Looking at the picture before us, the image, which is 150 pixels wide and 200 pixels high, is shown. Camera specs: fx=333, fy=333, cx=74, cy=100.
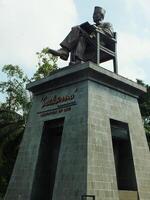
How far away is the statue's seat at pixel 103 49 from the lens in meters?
12.5

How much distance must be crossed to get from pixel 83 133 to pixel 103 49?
12.4 ft

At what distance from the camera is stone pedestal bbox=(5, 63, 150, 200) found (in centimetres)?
960

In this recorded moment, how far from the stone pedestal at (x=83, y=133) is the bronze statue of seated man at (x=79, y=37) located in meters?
1.05

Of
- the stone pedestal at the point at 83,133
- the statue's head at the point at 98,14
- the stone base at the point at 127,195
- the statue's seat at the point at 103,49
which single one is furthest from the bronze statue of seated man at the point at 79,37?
the stone base at the point at 127,195

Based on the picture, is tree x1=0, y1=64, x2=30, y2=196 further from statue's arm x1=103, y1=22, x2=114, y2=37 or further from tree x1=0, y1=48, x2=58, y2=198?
statue's arm x1=103, y1=22, x2=114, y2=37

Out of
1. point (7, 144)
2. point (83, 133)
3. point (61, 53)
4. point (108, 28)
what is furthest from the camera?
point (7, 144)

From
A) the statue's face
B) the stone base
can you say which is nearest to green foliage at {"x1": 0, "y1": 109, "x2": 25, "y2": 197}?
A: the statue's face

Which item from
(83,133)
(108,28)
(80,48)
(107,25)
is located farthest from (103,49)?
(83,133)

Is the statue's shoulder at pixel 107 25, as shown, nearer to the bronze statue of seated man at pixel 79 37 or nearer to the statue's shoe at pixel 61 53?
the bronze statue of seated man at pixel 79 37

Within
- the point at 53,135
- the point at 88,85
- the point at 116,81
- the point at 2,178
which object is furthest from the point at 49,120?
the point at 2,178

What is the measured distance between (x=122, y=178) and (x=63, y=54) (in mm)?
5036

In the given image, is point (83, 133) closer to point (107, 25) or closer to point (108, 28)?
point (108, 28)

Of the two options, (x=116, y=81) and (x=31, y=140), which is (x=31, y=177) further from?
(x=116, y=81)

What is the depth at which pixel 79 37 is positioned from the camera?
12516 millimetres
